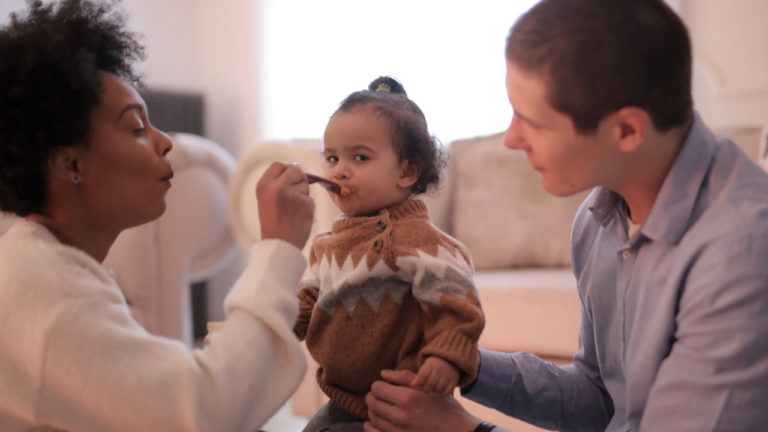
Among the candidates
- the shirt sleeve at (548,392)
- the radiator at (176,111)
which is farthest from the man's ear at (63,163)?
the radiator at (176,111)

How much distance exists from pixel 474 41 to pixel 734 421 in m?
2.50

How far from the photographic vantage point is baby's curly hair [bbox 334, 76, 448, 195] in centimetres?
106

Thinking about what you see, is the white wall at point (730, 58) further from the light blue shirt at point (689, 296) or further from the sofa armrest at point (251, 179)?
the light blue shirt at point (689, 296)

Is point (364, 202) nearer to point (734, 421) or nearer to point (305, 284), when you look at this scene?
point (305, 284)

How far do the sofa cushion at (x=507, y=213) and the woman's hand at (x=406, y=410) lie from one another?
125 cm

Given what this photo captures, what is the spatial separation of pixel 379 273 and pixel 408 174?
22cm

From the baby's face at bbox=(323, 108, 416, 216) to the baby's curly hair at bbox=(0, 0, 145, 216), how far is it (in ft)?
1.27

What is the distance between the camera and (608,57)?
720mm

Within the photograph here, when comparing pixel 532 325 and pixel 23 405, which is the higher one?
pixel 23 405

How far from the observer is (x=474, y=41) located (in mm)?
2922

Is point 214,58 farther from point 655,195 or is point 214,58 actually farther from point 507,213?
point 655,195

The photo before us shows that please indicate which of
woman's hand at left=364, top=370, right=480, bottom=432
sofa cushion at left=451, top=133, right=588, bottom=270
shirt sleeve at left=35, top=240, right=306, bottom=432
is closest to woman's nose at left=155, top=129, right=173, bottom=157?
shirt sleeve at left=35, top=240, right=306, bottom=432

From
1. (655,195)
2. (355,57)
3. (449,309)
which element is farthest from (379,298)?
(355,57)

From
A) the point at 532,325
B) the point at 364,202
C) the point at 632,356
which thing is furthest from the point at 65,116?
the point at 532,325
